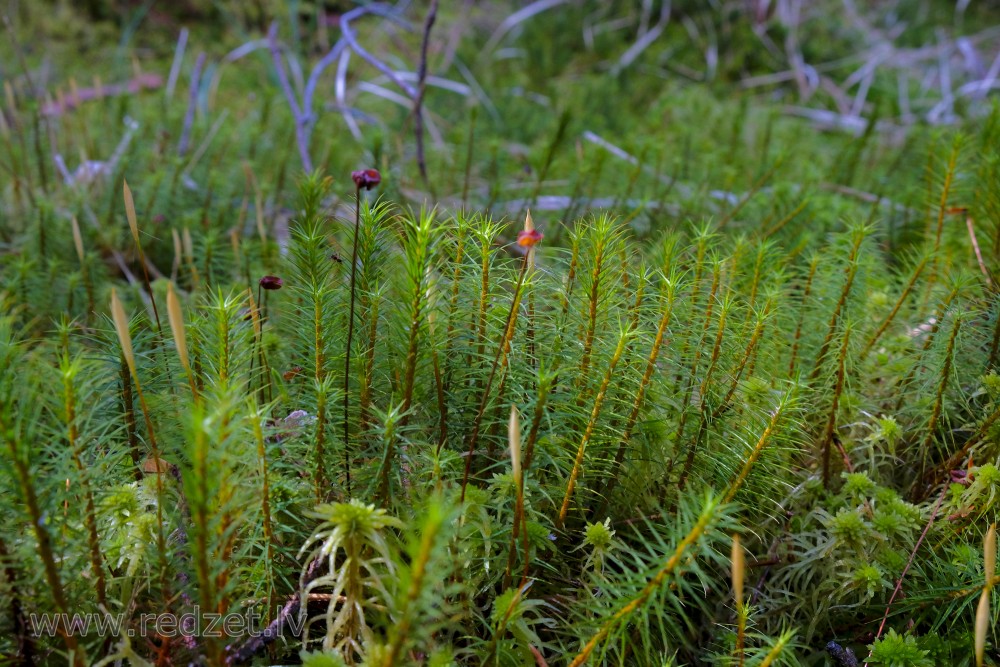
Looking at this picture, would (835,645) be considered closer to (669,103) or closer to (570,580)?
(570,580)

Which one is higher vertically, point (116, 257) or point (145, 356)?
point (145, 356)

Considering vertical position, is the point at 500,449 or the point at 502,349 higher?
the point at 502,349

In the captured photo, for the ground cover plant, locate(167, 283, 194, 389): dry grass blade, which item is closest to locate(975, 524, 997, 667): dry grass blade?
the ground cover plant

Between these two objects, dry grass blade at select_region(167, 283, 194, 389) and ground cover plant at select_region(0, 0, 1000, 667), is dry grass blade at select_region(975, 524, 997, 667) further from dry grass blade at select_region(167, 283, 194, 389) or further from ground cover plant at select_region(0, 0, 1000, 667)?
dry grass blade at select_region(167, 283, 194, 389)

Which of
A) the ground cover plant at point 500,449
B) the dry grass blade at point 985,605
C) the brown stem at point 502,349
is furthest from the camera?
the brown stem at point 502,349

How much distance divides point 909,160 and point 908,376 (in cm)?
223

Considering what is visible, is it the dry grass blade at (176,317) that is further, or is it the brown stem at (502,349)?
the brown stem at (502,349)

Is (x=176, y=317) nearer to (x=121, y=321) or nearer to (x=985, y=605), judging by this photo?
(x=121, y=321)

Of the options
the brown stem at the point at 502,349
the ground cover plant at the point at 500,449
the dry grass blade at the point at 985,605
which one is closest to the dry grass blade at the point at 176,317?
the ground cover plant at the point at 500,449

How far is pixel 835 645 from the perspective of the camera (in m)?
1.14

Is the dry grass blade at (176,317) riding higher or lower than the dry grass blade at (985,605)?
higher

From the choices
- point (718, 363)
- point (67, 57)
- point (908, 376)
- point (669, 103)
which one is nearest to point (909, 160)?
point (669, 103)

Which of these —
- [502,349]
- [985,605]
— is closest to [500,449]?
[502,349]

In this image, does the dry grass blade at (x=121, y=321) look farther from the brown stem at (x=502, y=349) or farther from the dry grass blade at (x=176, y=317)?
the brown stem at (x=502, y=349)
